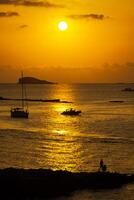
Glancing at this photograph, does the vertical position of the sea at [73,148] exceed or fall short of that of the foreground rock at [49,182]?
it exceeds it

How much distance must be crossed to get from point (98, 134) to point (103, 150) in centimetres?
2208

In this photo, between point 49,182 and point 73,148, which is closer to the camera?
point 49,182

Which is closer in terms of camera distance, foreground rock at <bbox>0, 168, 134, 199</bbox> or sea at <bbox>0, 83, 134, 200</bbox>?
foreground rock at <bbox>0, 168, 134, 199</bbox>

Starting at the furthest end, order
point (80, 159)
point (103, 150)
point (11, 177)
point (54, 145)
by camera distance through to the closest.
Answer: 1. point (54, 145)
2. point (103, 150)
3. point (80, 159)
4. point (11, 177)

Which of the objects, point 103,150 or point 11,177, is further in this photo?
point 103,150

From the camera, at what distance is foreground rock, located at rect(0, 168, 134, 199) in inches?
1699

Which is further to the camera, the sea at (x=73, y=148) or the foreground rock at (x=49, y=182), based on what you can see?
the sea at (x=73, y=148)

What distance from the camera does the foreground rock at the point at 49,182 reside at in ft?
142

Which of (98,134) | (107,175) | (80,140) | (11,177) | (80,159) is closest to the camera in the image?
(11,177)

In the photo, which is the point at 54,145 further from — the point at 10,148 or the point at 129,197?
the point at 129,197

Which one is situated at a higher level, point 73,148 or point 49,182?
point 73,148

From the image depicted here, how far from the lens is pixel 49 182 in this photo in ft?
147

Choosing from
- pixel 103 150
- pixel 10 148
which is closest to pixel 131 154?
pixel 103 150

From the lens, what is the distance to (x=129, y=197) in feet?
149
